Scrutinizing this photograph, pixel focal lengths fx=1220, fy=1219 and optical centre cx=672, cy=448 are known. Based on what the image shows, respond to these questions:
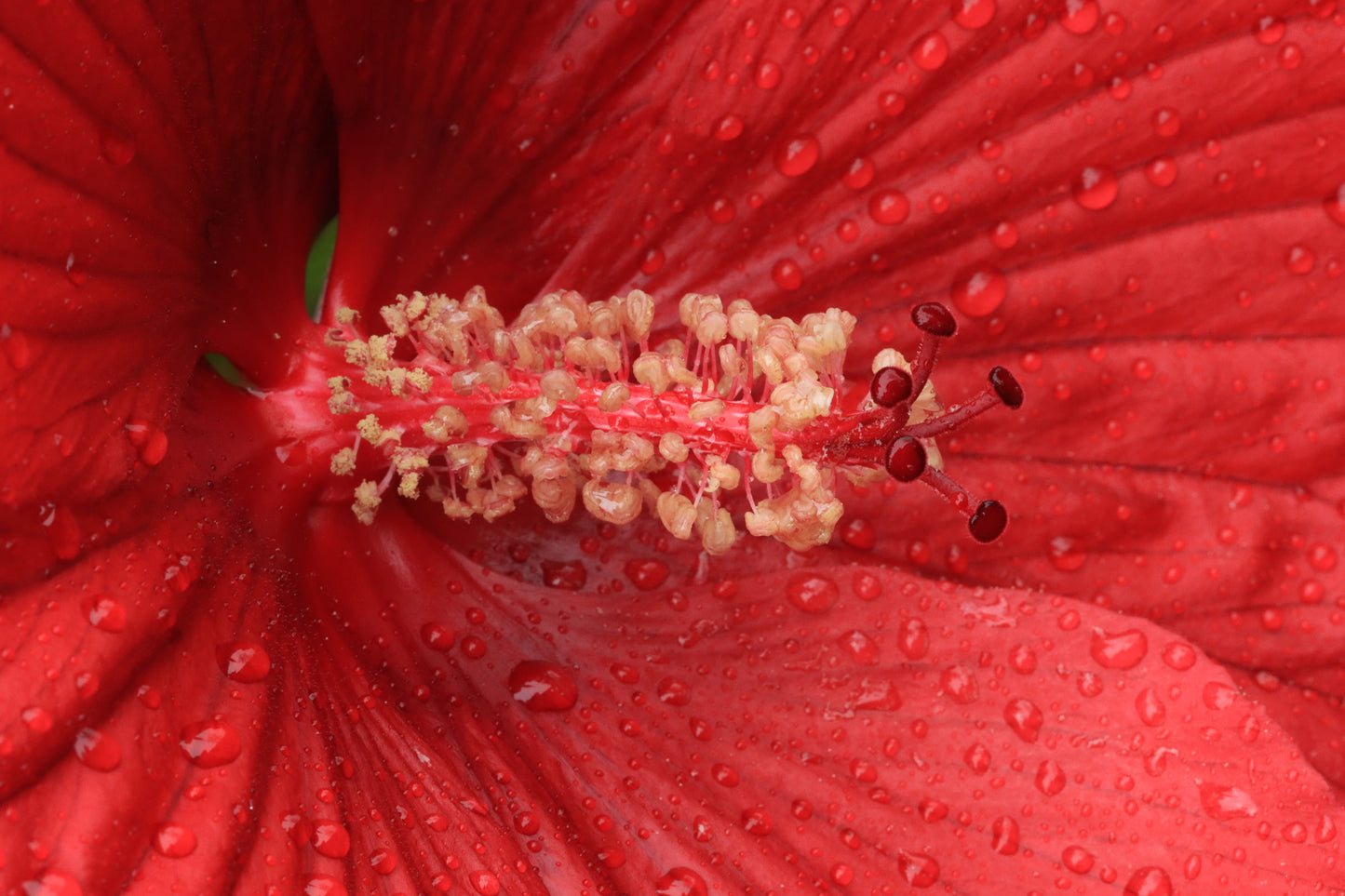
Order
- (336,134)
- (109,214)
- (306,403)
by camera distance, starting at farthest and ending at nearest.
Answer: (336,134)
(306,403)
(109,214)

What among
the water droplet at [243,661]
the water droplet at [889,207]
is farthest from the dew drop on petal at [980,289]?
the water droplet at [243,661]

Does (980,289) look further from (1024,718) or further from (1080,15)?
(1024,718)

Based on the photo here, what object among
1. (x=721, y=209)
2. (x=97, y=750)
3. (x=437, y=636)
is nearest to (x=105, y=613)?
(x=97, y=750)

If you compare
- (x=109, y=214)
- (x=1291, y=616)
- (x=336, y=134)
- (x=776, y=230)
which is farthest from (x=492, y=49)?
(x=1291, y=616)

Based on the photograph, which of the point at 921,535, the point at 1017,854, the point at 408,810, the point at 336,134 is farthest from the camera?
the point at 921,535

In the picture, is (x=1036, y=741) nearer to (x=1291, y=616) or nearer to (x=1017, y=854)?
(x=1017, y=854)

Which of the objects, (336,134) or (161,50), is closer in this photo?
(161,50)

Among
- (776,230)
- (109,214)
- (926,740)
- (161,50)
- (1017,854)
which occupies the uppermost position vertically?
(161,50)

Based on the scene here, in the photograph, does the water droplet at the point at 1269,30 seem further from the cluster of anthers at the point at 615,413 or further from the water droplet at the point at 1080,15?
the cluster of anthers at the point at 615,413
